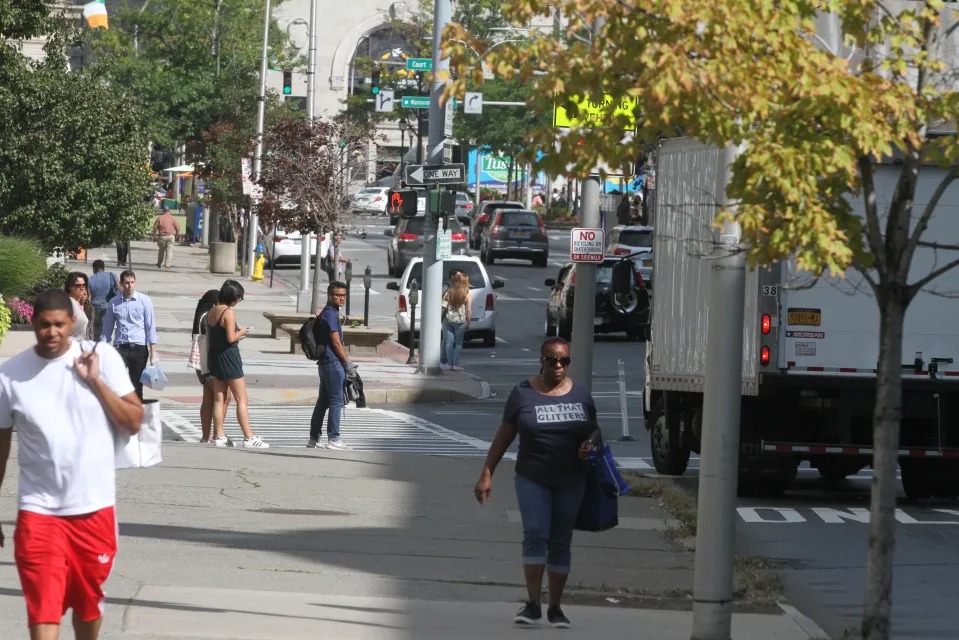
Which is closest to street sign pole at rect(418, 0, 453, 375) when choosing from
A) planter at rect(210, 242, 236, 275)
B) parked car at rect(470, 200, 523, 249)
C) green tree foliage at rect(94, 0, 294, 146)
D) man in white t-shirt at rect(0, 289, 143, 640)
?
man in white t-shirt at rect(0, 289, 143, 640)

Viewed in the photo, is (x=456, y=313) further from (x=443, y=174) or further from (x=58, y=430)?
(x=58, y=430)

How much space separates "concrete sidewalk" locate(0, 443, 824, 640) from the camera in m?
9.43

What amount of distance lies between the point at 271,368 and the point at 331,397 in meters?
10.3

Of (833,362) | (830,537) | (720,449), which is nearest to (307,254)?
(833,362)

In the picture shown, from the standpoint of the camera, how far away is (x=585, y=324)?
60.3 ft

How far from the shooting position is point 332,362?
18297 millimetres

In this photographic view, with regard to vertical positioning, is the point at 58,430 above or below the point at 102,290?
above

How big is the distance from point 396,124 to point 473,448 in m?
85.5

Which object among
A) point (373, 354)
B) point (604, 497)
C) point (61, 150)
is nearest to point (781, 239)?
point (604, 497)

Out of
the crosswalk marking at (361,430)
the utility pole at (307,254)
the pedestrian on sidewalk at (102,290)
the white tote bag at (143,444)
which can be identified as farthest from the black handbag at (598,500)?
the utility pole at (307,254)

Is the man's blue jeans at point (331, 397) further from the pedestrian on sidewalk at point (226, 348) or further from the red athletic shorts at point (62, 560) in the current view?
the red athletic shorts at point (62, 560)

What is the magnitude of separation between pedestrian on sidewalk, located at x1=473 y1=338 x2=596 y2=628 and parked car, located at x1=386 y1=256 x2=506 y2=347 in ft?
77.3

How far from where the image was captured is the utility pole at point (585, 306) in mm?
18219

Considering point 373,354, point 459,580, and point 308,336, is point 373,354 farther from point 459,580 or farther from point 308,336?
point 459,580
